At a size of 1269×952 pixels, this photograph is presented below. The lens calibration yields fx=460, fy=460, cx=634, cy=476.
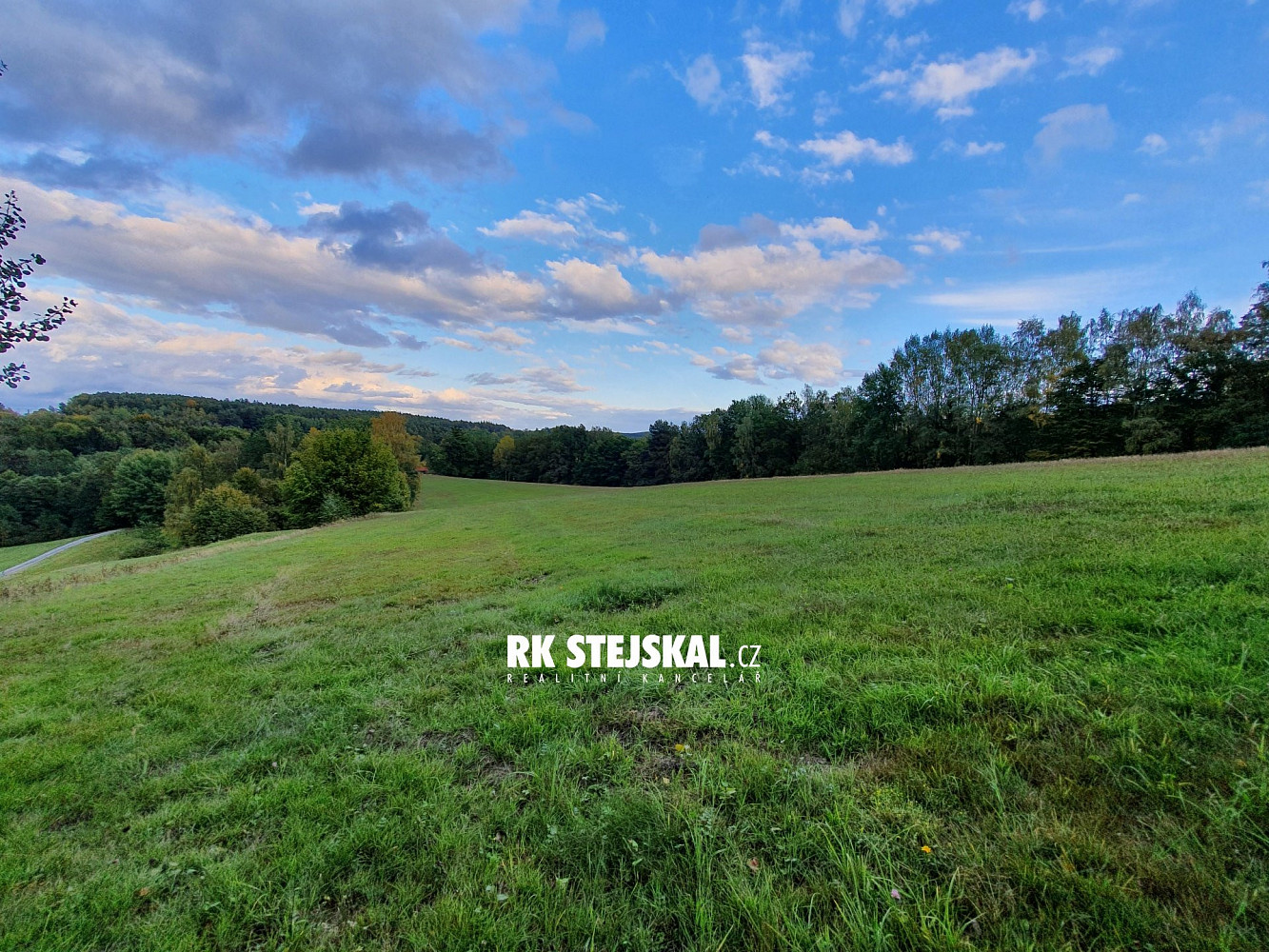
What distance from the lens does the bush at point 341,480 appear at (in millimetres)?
36125

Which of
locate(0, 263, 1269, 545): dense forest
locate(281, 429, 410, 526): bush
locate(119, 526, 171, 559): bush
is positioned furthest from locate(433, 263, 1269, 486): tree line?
locate(119, 526, 171, 559): bush

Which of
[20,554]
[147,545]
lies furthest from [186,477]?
[20,554]

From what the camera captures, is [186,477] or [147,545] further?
[147,545]

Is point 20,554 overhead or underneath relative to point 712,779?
underneath

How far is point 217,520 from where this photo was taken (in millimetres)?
36625

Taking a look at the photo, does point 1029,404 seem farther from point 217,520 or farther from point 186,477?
point 186,477

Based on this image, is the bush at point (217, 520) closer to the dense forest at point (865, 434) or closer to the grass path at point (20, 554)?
the dense forest at point (865, 434)

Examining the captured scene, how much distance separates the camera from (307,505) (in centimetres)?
3653

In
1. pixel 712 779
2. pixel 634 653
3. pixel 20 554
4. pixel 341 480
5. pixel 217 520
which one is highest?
pixel 712 779

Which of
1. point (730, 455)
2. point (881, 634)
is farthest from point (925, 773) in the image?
point (730, 455)

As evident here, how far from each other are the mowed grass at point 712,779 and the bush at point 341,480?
113ft

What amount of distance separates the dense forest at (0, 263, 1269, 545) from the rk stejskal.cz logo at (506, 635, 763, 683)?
77.6 ft

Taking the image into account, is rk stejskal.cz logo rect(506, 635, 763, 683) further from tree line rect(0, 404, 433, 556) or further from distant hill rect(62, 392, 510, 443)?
distant hill rect(62, 392, 510, 443)

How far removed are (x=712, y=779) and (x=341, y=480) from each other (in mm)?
42588
